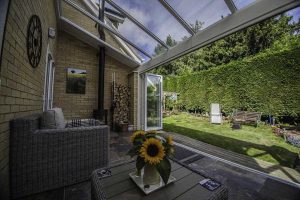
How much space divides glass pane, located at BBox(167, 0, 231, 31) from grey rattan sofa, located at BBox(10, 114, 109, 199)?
2579 mm

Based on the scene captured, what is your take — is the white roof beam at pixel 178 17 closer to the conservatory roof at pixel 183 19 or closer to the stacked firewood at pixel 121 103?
the conservatory roof at pixel 183 19

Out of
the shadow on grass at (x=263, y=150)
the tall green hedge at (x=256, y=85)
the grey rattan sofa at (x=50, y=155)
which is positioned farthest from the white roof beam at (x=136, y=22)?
the tall green hedge at (x=256, y=85)

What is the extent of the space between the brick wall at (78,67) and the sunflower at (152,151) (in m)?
4.87

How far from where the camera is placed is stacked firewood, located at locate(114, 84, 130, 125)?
5.79 metres

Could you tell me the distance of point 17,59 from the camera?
1.65 m

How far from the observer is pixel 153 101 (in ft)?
20.1

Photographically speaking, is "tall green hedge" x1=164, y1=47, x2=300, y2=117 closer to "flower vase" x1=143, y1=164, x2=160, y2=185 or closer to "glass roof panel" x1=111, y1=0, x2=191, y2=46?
"glass roof panel" x1=111, y1=0, x2=191, y2=46

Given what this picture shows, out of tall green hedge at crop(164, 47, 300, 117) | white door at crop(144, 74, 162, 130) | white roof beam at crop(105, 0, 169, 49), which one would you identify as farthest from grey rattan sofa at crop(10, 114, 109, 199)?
tall green hedge at crop(164, 47, 300, 117)

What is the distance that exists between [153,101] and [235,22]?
13.6 feet

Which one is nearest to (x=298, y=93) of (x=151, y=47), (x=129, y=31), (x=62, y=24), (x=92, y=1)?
(x=151, y=47)

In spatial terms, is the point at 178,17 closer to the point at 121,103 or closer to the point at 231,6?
the point at 231,6

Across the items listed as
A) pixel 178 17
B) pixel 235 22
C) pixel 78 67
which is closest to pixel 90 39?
pixel 78 67

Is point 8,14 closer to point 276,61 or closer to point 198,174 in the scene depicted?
point 198,174

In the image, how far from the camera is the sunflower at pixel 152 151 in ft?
3.56
